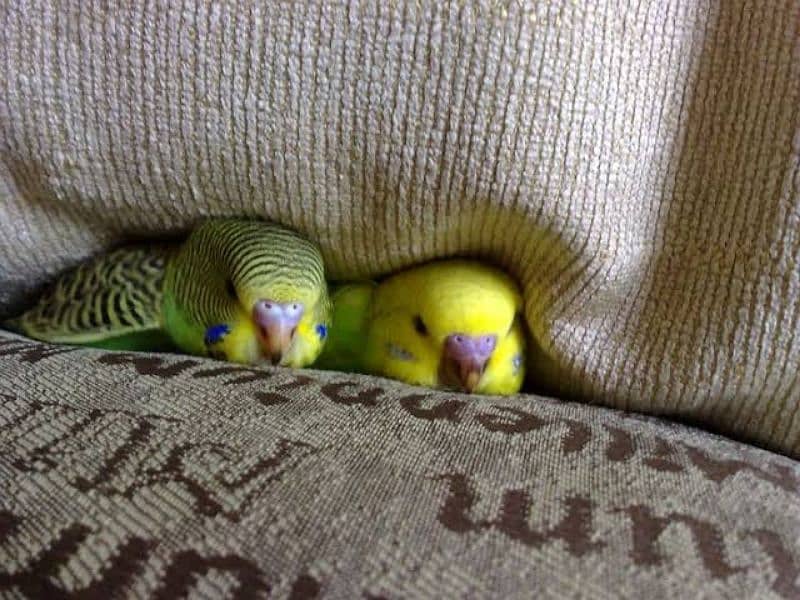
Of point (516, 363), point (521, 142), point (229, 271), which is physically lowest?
point (516, 363)

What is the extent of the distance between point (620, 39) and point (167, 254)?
555 mm

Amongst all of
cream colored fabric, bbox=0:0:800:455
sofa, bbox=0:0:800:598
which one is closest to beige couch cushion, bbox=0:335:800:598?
sofa, bbox=0:0:800:598

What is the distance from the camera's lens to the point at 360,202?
79 cm

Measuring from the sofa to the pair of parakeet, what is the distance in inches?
1.1

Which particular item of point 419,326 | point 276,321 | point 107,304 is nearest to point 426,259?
point 419,326

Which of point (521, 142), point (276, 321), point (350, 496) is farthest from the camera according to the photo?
point (276, 321)

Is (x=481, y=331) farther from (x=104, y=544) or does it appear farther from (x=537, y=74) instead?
(x=104, y=544)

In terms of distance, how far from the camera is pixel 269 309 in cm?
83

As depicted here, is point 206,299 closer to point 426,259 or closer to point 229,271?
point 229,271


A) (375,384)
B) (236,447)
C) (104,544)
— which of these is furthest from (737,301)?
(104,544)

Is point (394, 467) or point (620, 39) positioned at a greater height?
point (620, 39)

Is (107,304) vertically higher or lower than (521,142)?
lower

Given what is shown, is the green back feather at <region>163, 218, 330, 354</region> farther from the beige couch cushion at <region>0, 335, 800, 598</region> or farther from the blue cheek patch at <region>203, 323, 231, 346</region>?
the beige couch cushion at <region>0, 335, 800, 598</region>

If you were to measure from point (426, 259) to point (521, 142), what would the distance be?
21 cm
